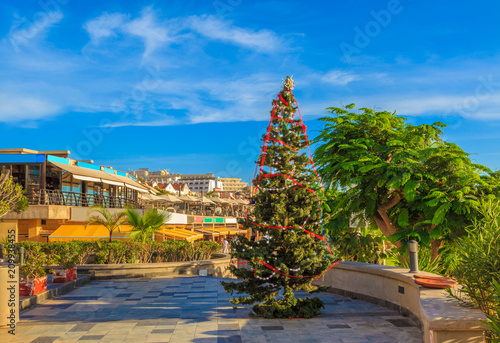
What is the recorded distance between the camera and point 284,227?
875 cm

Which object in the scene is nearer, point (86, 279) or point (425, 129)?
point (425, 129)

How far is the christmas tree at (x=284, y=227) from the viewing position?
8742mm

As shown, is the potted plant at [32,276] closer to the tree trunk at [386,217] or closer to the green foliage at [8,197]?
the green foliage at [8,197]

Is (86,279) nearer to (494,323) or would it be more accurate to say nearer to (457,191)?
(457,191)

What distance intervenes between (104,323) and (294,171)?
521 centimetres

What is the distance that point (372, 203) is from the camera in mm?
12125

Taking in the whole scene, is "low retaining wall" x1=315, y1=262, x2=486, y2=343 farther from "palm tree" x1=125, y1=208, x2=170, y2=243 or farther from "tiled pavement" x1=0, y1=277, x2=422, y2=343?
"palm tree" x1=125, y1=208, x2=170, y2=243

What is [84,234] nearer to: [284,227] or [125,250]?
[125,250]

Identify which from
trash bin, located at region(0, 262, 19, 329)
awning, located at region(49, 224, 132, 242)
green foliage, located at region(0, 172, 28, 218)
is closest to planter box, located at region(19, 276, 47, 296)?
trash bin, located at region(0, 262, 19, 329)

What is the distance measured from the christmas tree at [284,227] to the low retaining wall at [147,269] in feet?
25.6

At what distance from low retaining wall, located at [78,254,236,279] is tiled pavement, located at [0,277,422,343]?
4.20m

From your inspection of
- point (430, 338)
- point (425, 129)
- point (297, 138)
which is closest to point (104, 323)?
point (297, 138)

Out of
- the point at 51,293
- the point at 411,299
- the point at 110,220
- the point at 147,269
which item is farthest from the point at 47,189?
the point at 411,299

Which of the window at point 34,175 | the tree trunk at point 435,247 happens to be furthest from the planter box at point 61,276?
the window at point 34,175
